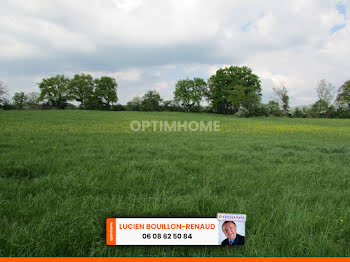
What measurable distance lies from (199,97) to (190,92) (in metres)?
3.38

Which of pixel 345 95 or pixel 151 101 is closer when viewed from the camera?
pixel 345 95

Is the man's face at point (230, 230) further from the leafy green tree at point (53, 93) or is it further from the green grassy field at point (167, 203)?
the leafy green tree at point (53, 93)

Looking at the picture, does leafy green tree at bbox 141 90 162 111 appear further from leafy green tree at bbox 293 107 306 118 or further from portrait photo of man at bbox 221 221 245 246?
portrait photo of man at bbox 221 221 245 246

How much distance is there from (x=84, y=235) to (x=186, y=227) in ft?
3.65

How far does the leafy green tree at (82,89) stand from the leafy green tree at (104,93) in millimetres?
1985

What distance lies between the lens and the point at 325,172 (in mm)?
4398

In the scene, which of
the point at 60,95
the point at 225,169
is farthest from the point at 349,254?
the point at 60,95

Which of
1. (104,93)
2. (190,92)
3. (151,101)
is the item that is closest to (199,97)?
(190,92)

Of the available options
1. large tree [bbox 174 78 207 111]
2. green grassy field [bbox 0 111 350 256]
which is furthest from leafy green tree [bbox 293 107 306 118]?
green grassy field [bbox 0 111 350 256]

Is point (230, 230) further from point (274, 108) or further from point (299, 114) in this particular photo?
point (299, 114)

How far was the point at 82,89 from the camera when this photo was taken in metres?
60.9

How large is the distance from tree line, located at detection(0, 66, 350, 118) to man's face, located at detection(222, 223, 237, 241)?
1612 inches

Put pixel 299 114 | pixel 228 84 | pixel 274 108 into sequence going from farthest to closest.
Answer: pixel 228 84, pixel 299 114, pixel 274 108

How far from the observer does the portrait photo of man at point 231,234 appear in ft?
5.78
